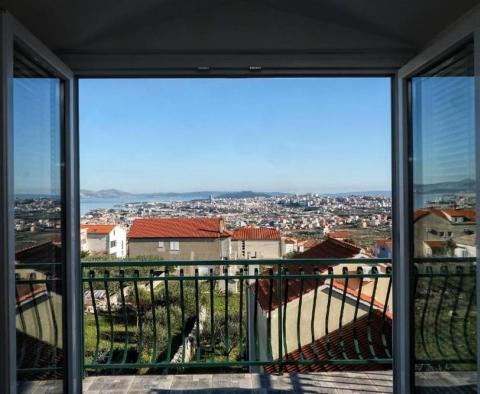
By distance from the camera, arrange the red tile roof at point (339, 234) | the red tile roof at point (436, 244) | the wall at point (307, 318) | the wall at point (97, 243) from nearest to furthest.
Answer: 1. the red tile roof at point (436, 244)
2. the wall at point (97, 243)
3. the red tile roof at point (339, 234)
4. the wall at point (307, 318)

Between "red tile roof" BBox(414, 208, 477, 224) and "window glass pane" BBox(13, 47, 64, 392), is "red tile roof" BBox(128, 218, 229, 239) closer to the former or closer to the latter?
"window glass pane" BBox(13, 47, 64, 392)

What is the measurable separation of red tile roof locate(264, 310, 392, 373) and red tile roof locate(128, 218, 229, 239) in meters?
1.29

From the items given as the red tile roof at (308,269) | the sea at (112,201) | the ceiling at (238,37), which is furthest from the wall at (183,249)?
the ceiling at (238,37)

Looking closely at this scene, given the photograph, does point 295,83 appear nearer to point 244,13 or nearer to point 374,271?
point 244,13

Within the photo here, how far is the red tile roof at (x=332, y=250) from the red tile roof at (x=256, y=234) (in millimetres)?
330

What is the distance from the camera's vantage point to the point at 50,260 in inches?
86.5

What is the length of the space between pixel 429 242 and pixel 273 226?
1.18 meters

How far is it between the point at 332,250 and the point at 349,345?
0.94 m

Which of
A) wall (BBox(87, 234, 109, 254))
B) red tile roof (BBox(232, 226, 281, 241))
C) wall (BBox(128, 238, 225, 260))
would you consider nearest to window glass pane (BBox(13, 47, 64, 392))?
wall (BBox(87, 234, 109, 254))

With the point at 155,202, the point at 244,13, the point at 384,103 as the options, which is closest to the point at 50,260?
the point at 155,202

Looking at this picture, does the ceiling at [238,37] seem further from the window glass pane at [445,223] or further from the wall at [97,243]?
the wall at [97,243]

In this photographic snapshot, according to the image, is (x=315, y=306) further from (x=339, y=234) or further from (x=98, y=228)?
(x=98, y=228)

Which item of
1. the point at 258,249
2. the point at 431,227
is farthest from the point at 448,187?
the point at 258,249

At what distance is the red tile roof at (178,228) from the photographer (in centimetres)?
310
